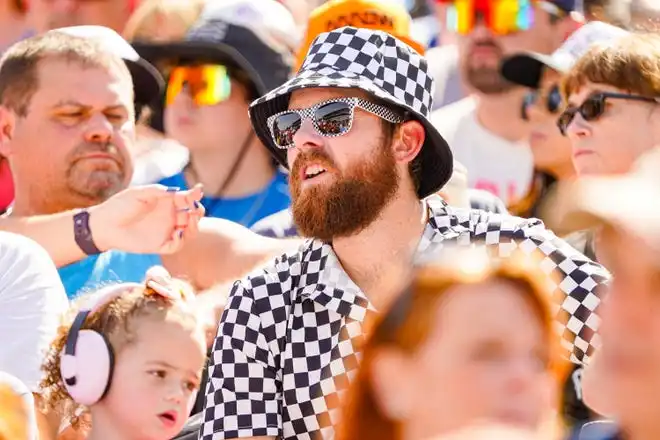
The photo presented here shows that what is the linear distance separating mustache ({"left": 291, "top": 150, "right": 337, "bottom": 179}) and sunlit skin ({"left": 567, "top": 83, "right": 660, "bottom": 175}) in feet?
3.30

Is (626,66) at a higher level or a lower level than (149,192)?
higher

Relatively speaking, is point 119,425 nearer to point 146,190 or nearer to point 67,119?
point 146,190

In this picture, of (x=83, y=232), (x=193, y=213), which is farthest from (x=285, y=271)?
(x=83, y=232)

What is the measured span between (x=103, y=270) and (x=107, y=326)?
0.89 meters

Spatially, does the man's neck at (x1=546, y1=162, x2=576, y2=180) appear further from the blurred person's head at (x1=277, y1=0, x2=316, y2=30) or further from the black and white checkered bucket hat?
the blurred person's head at (x1=277, y1=0, x2=316, y2=30)

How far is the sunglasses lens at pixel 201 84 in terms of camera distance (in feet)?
19.5

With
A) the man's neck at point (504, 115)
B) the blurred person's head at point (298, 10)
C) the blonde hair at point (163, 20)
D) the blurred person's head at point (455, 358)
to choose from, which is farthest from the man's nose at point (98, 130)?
the blurred person's head at point (455, 358)

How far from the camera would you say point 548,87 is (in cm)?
619

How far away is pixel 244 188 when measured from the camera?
5.81 m

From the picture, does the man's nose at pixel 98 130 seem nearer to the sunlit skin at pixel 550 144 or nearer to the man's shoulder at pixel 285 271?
the man's shoulder at pixel 285 271

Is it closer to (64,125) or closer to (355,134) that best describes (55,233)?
(64,125)

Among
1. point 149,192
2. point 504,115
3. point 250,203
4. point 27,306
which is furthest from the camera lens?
point 504,115

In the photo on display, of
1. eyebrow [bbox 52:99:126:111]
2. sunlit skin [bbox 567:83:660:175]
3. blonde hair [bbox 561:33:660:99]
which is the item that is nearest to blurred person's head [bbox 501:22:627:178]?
blonde hair [bbox 561:33:660:99]

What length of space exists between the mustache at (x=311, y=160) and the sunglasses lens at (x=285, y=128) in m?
0.07
